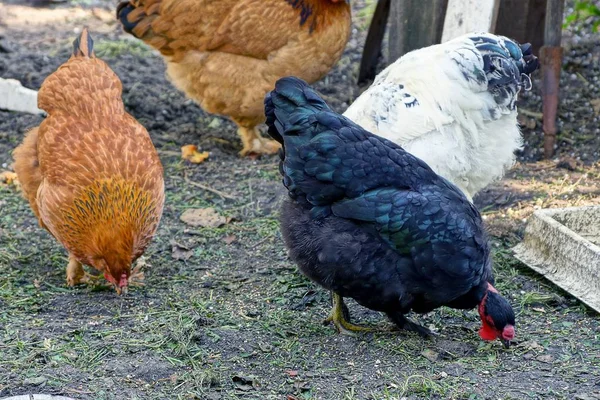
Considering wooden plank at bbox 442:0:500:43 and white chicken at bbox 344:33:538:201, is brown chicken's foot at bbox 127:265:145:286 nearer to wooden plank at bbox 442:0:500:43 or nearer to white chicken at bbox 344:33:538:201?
white chicken at bbox 344:33:538:201

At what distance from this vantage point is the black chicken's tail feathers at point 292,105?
12.5ft

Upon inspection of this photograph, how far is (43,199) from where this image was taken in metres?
4.35

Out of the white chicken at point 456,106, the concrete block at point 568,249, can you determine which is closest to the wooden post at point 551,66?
the white chicken at point 456,106

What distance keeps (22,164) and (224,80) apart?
1964 millimetres

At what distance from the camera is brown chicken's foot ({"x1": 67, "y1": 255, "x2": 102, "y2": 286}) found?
4.51 meters

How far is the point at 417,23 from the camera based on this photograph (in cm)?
602

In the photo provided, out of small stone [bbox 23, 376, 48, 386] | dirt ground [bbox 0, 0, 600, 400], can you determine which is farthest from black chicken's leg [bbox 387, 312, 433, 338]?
small stone [bbox 23, 376, 48, 386]

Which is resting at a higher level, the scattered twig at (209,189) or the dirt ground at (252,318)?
the dirt ground at (252,318)

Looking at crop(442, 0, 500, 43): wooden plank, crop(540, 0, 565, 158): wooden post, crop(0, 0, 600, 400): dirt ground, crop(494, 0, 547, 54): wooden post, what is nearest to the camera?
crop(0, 0, 600, 400): dirt ground

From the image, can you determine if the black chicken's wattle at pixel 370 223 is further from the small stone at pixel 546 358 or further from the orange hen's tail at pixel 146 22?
Answer: the orange hen's tail at pixel 146 22

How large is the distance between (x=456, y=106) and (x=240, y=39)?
2.16 m

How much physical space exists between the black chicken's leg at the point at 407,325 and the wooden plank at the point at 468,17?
7.88ft

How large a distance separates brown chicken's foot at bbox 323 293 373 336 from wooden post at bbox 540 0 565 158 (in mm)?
2610

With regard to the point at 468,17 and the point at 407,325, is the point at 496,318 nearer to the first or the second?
the point at 407,325
